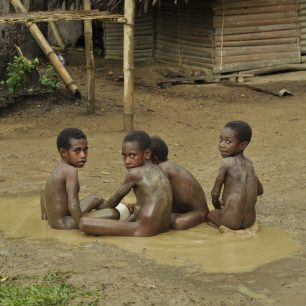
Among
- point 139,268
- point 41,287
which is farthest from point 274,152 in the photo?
point 41,287

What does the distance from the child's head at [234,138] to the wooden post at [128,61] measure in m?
3.85

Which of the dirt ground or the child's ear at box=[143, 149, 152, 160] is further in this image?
the child's ear at box=[143, 149, 152, 160]

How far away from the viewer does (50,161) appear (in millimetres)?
8969

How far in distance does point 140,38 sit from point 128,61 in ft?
21.6

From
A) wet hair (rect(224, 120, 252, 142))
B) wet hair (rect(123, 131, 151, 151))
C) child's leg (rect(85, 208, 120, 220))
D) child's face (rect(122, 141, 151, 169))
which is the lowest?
child's leg (rect(85, 208, 120, 220))

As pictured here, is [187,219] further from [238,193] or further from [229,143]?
[229,143]

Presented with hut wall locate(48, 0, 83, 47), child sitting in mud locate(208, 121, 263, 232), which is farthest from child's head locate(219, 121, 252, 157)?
hut wall locate(48, 0, 83, 47)

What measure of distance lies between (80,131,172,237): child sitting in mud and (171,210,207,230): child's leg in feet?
0.45

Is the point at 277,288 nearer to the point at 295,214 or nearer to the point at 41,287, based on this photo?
the point at 41,287

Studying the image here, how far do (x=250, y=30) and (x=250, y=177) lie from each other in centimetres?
864

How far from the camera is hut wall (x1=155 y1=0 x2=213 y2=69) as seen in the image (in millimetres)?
14562

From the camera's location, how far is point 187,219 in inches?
253

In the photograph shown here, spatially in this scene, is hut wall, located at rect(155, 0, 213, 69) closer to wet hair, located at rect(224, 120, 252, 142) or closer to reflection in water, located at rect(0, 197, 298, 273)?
wet hair, located at rect(224, 120, 252, 142)

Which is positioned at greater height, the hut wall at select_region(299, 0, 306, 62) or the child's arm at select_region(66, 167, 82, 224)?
the hut wall at select_region(299, 0, 306, 62)
